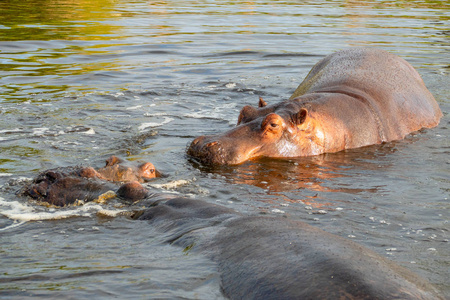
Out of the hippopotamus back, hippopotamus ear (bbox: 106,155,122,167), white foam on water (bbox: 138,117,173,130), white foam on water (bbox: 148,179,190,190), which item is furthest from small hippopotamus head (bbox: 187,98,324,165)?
white foam on water (bbox: 138,117,173,130)

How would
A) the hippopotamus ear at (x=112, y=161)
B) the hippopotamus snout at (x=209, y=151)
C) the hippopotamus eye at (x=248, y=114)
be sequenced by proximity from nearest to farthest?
the hippopotamus ear at (x=112, y=161)
the hippopotamus snout at (x=209, y=151)
the hippopotamus eye at (x=248, y=114)

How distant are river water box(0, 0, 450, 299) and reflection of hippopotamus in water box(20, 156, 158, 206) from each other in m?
0.13

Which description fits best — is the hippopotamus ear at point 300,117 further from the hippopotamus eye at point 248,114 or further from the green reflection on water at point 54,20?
the green reflection on water at point 54,20

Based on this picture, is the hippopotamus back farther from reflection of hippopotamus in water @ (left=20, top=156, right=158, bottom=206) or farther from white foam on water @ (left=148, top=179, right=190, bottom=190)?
reflection of hippopotamus in water @ (left=20, top=156, right=158, bottom=206)

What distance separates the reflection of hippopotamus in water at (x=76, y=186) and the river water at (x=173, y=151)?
0.44ft

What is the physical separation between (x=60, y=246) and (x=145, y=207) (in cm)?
77

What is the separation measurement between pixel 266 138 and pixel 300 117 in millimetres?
459

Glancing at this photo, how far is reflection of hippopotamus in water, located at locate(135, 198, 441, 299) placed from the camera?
9.95 ft

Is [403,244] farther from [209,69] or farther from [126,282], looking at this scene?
[209,69]

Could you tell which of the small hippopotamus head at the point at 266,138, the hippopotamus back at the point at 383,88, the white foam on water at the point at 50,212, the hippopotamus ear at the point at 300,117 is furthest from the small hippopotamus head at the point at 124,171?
the hippopotamus back at the point at 383,88

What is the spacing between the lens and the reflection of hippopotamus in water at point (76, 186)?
528 cm

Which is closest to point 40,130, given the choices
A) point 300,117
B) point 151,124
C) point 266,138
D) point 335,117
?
point 151,124

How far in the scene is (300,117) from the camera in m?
7.46

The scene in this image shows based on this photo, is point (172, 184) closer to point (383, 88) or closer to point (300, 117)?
point (300, 117)
